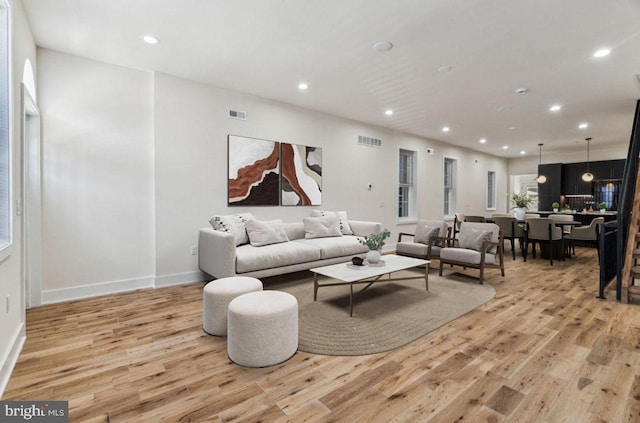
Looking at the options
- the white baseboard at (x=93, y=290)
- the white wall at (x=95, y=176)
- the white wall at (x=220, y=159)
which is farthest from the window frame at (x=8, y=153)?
the white wall at (x=220, y=159)

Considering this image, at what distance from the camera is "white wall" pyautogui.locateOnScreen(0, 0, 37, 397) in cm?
208

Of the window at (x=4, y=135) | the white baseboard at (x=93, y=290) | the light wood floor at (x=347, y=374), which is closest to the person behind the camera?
the light wood floor at (x=347, y=374)

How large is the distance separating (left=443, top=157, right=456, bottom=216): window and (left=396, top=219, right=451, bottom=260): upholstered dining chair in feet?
14.4

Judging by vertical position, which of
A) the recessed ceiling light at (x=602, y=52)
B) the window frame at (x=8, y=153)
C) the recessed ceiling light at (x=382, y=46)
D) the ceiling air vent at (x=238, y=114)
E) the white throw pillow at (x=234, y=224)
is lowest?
the white throw pillow at (x=234, y=224)

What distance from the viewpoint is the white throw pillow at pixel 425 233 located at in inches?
202

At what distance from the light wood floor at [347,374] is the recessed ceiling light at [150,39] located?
9.51 feet

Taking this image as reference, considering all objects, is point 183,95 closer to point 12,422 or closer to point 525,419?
point 12,422

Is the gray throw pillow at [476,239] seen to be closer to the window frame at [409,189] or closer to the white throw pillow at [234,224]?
the window frame at [409,189]

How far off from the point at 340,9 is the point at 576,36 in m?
2.46

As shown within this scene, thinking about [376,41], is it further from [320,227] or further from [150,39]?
[320,227]

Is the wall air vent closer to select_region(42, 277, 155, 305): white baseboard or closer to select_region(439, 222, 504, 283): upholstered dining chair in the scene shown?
select_region(439, 222, 504, 283): upholstered dining chair

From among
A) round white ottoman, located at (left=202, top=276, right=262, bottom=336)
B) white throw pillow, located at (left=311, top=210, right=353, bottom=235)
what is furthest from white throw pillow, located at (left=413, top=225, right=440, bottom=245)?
round white ottoman, located at (left=202, top=276, right=262, bottom=336)

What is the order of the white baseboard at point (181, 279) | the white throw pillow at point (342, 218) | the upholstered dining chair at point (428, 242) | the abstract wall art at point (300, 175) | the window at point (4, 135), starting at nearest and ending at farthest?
the window at point (4, 135)
the white baseboard at point (181, 279)
the upholstered dining chair at point (428, 242)
the abstract wall art at point (300, 175)
the white throw pillow at point (342, 218)

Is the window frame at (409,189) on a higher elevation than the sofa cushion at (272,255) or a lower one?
higher
